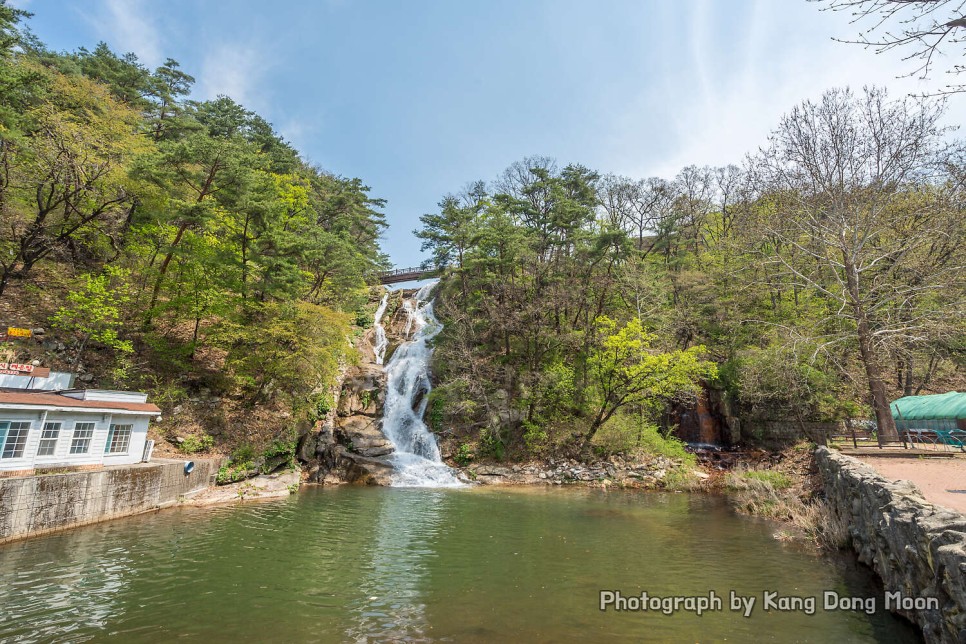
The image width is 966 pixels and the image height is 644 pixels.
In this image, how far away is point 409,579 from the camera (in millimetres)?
7895

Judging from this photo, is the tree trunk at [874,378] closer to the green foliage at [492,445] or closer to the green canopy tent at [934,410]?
the green canopy tent at [934,410]

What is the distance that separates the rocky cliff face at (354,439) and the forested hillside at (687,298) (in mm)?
Answer: 3810

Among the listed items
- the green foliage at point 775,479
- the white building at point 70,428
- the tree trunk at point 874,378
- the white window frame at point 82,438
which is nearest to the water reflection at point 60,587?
the white building at point 70,428

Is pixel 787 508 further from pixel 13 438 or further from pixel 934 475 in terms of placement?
pixel 13 438

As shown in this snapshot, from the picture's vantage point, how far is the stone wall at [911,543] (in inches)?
165

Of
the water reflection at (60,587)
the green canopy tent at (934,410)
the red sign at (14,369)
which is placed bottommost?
the water reflection at (60,587)

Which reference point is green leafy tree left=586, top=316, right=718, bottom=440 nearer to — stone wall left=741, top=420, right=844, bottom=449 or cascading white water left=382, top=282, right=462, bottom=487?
stone wall left=741, top=420, right=844, bottom=449

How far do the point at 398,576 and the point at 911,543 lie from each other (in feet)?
25.7

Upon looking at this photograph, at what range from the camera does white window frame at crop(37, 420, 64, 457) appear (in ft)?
35.9

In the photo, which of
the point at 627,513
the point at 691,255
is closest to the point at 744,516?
the point at 627,513

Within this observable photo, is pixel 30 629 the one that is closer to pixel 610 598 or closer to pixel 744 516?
pixel 610 598

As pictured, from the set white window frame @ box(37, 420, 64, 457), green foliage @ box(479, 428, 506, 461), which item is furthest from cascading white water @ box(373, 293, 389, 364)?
white window frame @ box(37, 420, 64, 457)

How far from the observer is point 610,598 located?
6.99 metres

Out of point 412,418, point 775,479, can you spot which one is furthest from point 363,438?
point 775,479
